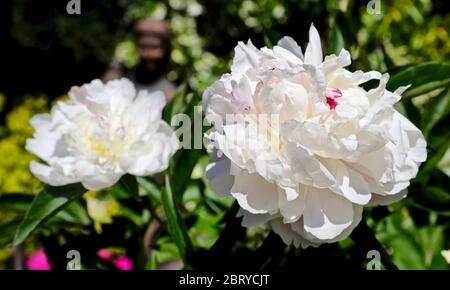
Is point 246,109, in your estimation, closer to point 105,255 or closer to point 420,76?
point 420,76

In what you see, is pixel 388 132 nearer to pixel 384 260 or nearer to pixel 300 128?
pixel 300 128

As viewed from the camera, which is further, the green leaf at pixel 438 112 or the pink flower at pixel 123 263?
the pink flower at pixel 123 263

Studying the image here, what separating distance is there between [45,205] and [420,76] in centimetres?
50

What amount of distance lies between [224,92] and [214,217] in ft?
1.25

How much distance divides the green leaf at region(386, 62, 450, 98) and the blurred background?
0.01 metres

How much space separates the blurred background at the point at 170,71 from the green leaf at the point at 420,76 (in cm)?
1

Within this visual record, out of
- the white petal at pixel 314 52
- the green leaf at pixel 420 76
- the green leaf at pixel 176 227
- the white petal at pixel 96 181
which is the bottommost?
the green leaf at pixel 176 227

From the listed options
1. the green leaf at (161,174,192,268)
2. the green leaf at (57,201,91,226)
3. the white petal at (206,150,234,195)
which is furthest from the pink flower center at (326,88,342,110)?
the green leaf at (57,201,91,226)

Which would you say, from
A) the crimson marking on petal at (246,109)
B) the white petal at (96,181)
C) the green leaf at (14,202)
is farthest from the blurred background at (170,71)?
the crimson marking on petal at (246,109)

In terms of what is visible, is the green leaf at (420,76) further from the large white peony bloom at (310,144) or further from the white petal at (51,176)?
the white petal at (51,176)

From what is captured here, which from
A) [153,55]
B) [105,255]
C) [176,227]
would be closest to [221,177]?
[176,227]

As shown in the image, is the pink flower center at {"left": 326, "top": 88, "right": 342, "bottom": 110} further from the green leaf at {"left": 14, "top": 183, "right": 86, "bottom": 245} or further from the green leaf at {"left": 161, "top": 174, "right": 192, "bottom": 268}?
the green leaf at {"left": 14, "top": 183, "right": 86, "bottom": 245}

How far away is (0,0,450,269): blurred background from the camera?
84 cm

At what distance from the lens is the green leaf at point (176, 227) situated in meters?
0.69
